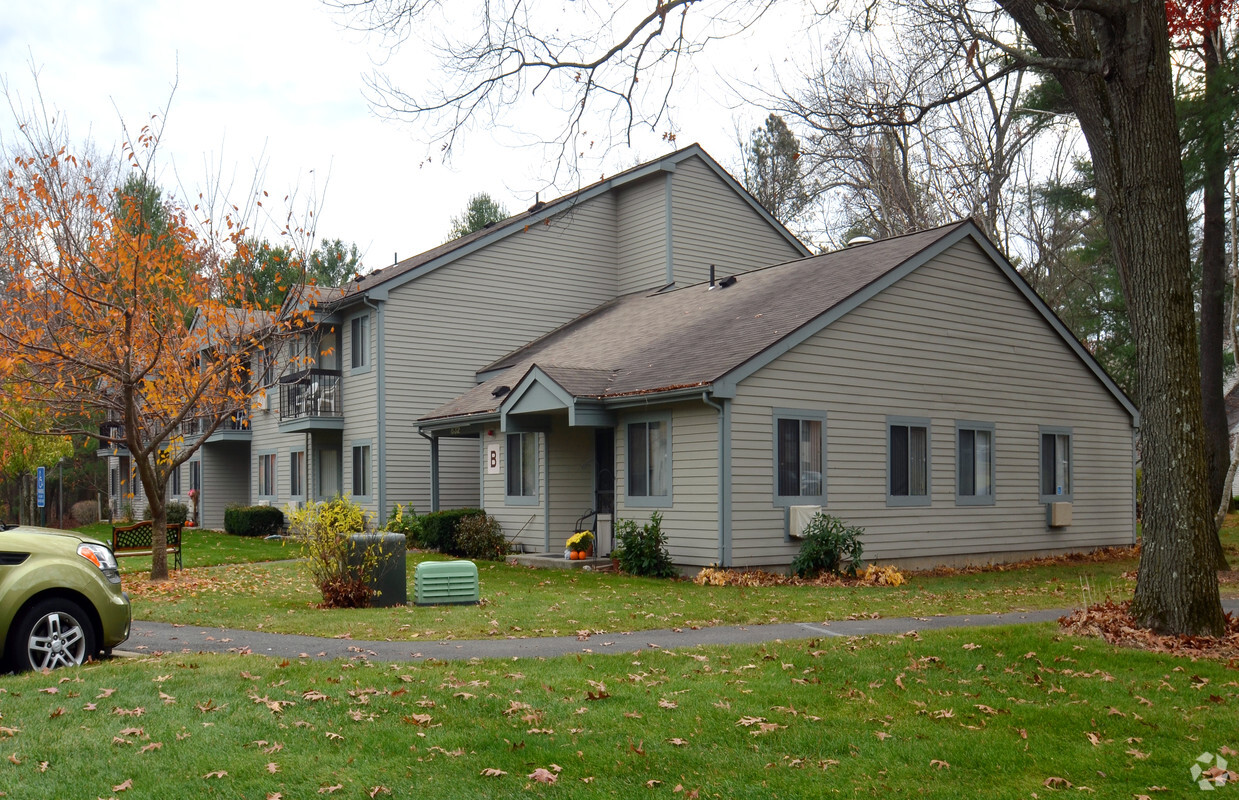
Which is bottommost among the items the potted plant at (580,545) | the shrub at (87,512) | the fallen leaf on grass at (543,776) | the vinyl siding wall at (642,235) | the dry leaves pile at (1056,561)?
the shrub at (87,512)

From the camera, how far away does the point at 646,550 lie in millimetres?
18766

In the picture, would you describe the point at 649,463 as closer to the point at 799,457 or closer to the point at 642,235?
the point at 799,457

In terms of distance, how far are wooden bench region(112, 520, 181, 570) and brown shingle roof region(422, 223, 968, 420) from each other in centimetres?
638

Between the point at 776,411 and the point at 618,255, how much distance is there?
13325mm

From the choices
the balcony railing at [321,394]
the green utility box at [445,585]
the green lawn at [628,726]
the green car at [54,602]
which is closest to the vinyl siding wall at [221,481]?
the balcony railing at [321,394]

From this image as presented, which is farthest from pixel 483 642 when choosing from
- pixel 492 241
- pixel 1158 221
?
pixel 492 241

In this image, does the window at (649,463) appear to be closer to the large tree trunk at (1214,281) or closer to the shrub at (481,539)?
the shrub at (481,539)

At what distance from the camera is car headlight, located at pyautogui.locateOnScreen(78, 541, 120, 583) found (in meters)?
9.38

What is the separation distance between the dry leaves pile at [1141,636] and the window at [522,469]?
517 inches

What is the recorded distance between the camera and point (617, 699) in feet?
25.6

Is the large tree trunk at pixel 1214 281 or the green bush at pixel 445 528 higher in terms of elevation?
the large tree trunk at pixel 1214 281

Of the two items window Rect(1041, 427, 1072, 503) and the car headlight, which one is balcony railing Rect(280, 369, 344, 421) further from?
the car headlight

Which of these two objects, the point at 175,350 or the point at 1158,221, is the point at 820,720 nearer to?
the point at 1158,221

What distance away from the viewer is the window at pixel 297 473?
105 ft
